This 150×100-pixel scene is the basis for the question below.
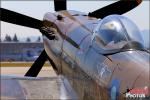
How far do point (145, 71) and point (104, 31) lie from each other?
211cm

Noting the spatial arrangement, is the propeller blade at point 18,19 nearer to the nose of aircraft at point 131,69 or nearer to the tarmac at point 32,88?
the tarmac at point 32,88

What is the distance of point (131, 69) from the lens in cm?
634

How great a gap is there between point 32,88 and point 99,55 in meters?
3.77

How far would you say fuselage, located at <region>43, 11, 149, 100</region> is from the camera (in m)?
6.29

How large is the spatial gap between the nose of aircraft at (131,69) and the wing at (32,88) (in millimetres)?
3163

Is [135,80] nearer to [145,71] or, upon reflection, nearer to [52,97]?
[145,71]

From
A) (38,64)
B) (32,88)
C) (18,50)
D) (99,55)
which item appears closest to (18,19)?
(38,64)

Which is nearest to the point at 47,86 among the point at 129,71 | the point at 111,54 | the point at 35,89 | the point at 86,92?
the point at 35,89

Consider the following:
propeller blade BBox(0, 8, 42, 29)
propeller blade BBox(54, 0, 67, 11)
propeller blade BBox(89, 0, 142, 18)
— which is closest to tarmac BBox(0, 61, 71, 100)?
propeller blade BBox(0, 8, 42, 29)

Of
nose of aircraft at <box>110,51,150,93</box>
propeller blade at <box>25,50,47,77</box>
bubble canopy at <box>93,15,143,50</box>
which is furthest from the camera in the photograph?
propeller blade at <box>25,50,47,77</box>

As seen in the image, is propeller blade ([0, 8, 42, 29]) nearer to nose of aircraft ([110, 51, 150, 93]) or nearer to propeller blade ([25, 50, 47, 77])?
propeller blade ([25, 50, 47, 77])

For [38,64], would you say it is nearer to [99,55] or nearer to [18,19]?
[18,19]

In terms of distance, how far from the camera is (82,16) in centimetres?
1195

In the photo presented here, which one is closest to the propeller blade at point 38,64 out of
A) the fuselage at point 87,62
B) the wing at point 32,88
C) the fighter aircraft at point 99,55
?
the fuselage at point 87,62
